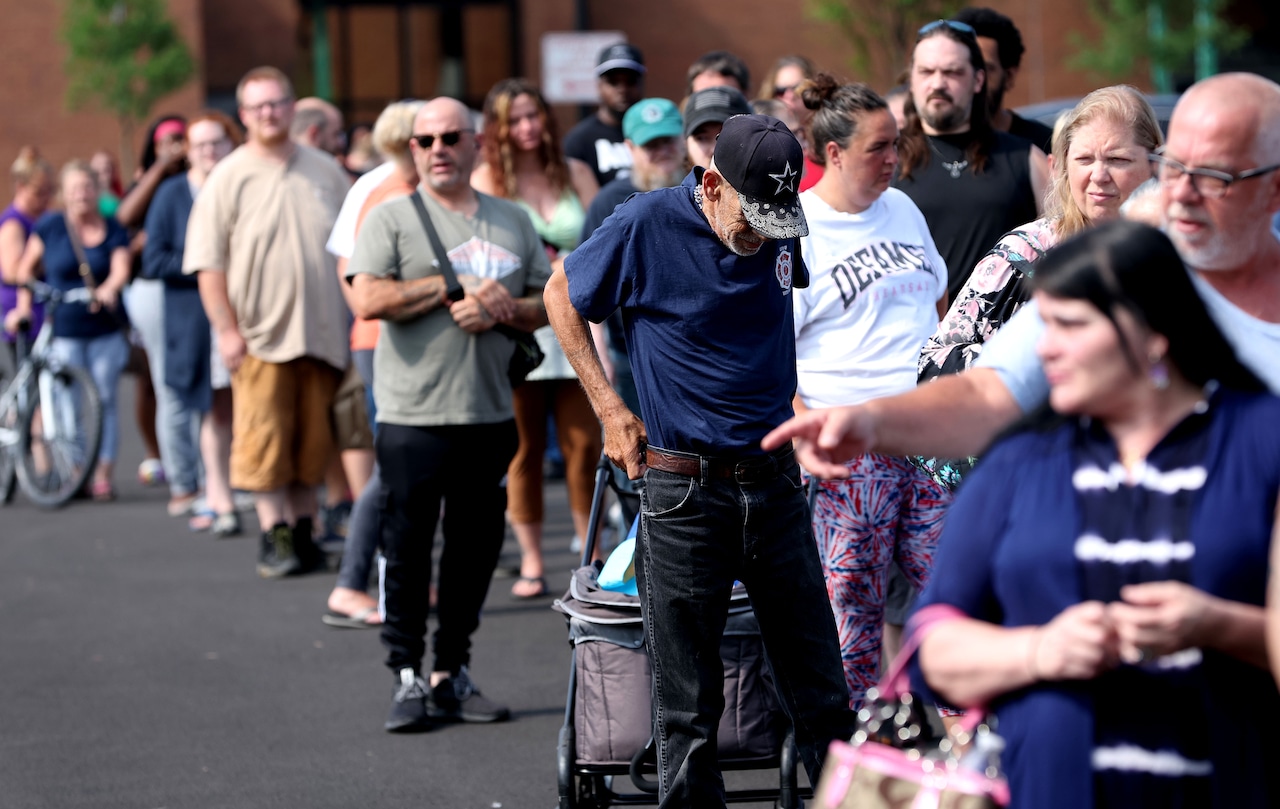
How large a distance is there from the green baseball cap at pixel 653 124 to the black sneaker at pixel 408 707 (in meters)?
2.39

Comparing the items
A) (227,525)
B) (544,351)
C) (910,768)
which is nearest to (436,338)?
(544,351)

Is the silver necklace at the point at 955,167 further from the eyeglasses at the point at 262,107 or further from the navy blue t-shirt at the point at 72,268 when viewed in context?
the navy blue t-shirt at the point at 72,268

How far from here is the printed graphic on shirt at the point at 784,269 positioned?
415cm

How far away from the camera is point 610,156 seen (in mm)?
8820

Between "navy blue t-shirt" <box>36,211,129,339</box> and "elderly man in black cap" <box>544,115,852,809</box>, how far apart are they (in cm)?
794

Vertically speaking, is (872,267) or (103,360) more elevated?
(872,267)

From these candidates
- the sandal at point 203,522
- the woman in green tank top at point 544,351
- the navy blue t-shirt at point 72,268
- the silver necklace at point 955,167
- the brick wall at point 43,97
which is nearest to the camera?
the silver necklace at point 955,167

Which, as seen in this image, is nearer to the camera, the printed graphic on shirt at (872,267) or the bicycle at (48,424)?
the printed graphic on shirt at (872,267)

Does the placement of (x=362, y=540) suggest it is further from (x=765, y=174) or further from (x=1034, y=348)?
(x=1034, y=348)

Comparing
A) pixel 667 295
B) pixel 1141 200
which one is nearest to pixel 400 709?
pixel 667 295

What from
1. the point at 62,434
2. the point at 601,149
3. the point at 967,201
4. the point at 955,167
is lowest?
the point at 62,434

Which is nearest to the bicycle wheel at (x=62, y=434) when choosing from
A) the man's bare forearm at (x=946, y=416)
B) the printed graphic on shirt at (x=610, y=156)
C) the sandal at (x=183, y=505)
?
the sandal at (x=183, y=505)

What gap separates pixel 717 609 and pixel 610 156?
507cm

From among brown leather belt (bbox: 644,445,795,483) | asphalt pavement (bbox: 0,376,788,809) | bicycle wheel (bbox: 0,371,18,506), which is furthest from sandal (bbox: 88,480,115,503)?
brown leather belt (bbox: 644,445,795,483)
